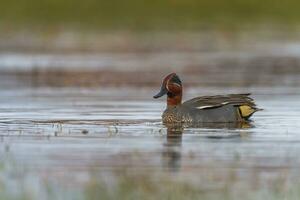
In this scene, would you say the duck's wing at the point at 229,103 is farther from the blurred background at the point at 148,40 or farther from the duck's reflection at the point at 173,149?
the blurred background at the point at 148,40

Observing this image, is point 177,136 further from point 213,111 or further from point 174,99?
point 174,99

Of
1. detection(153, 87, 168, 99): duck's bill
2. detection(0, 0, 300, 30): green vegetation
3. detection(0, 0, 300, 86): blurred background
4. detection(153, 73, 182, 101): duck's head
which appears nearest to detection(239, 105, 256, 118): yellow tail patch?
detection(153, 73, 182, 101): duck's head

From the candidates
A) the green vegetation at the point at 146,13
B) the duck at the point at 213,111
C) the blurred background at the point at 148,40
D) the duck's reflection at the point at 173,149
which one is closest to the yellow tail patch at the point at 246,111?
the duck at the point at 213,111

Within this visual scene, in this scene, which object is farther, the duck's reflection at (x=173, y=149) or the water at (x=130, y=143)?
the duck's reflection at (x=173, y=149)

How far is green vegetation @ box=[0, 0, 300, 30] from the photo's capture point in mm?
40219

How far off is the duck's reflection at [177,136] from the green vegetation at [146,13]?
73.3 feet

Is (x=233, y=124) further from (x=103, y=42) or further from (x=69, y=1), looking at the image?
(x=69, y=1)

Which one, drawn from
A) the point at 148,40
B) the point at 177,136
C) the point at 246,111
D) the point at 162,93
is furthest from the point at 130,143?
the point at 148,40

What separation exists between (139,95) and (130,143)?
717 cm

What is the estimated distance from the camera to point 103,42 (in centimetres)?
3525

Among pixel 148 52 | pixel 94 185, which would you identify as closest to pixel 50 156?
pixel 94 185

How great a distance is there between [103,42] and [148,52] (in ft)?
9.84

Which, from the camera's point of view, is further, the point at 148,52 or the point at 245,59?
the point at 148,52

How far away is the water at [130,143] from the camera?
1141 cm
